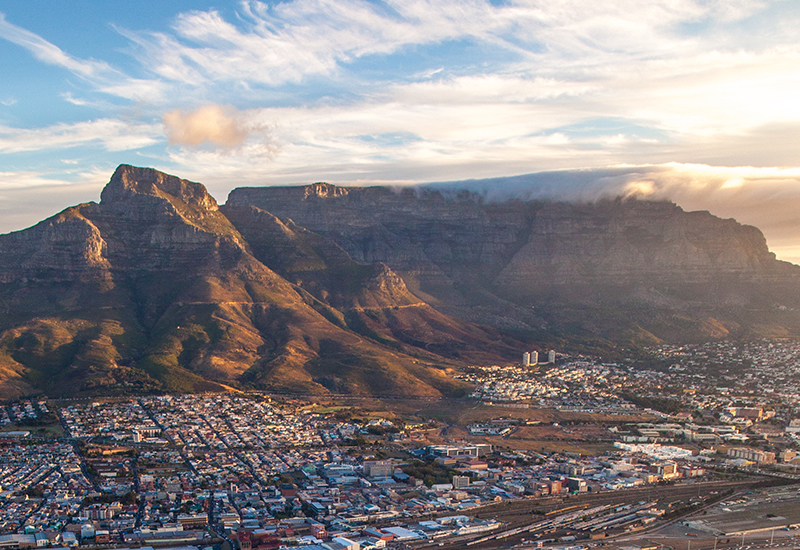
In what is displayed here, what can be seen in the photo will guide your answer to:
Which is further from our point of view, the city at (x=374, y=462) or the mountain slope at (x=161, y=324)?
the mountain slope at (x=161, y=324)

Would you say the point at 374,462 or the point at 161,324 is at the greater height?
the point at 161,324

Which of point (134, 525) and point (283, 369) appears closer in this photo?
point (134, 525)

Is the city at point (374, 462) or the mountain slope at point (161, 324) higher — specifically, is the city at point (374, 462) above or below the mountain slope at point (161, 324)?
below

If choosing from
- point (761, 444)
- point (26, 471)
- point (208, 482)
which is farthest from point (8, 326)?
point (761, 444)

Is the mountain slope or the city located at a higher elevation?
the mountain slope

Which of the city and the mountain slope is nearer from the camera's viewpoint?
the city

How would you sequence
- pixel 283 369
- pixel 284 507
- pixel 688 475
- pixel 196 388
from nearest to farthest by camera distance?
pixel 284 507 → pixel 688 475 → pixel 196 388 → pixel 283 369

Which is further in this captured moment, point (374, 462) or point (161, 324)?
point (161, 324)

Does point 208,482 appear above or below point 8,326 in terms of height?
below

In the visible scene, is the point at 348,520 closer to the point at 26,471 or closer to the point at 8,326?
the point at 26,471

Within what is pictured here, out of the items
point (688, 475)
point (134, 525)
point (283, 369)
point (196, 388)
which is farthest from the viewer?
point (283, 369)
